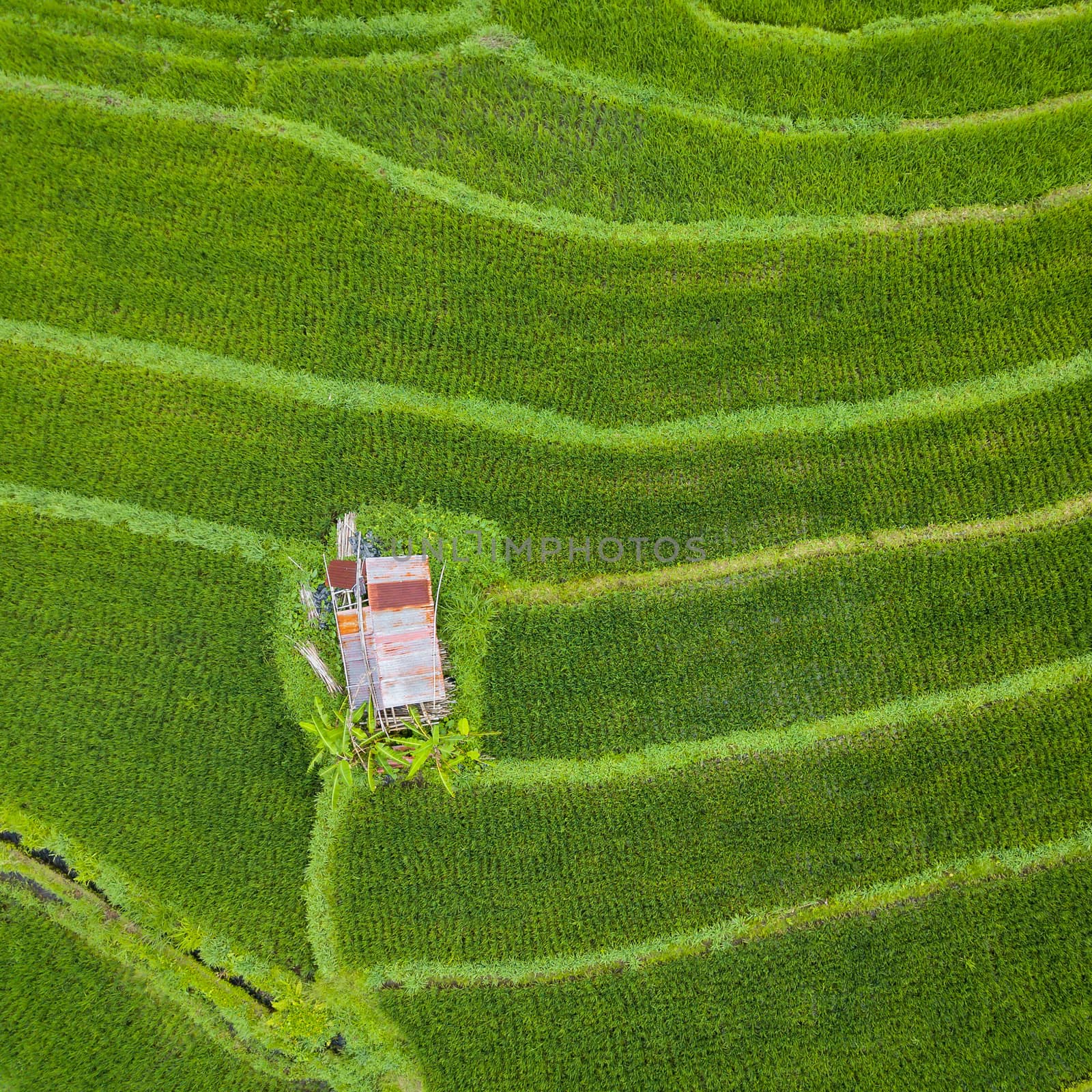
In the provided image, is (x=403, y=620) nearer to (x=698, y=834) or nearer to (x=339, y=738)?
(x=339, y=738)

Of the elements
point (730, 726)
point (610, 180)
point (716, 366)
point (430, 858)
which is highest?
point (610, 180)

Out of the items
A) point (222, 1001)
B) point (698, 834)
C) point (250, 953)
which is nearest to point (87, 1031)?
point (222, 1001)

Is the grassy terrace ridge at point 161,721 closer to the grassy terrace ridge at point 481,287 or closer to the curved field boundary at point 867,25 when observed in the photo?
Result: the grassy terrace ridge at point 481,287

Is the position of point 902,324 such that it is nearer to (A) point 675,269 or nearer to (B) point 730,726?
(A) point 675,269

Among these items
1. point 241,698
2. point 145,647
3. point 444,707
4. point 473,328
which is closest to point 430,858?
point 444,707

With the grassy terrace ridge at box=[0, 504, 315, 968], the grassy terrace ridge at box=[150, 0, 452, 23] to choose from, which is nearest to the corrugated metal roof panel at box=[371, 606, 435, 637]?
the grassy terrace ridge at box=[0, 504, 315, 968]

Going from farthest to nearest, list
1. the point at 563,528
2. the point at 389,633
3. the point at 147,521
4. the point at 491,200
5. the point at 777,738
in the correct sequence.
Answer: the point at 491,200
the point at 563,528
the point at 147,521
the point at 777,738
the point at 389,633
